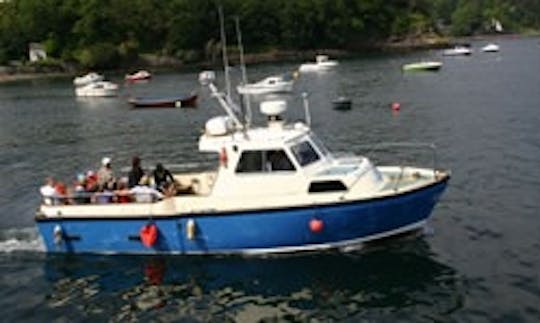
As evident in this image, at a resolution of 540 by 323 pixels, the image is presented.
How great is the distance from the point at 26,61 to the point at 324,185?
133 metres

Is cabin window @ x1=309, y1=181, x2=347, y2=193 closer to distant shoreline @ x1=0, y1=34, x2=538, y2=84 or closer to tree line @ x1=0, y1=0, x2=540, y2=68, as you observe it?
distant shoreline @ x1=0, y1=34, x2=538, y2=84

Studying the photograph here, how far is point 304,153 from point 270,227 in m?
2.41

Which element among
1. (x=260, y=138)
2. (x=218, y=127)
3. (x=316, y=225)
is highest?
(x=218, y=127)

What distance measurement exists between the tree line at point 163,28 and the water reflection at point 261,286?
121073 mm

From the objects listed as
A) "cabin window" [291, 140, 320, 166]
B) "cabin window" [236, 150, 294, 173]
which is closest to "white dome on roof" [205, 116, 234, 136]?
"cabin window" [236, 150, 294, 173]

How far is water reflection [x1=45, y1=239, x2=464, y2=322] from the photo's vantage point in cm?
1855

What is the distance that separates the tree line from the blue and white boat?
120m

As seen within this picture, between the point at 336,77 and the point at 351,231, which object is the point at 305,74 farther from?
the point at 351,231

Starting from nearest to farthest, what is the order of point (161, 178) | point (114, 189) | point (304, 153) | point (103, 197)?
point (304, 153)
point (103, 197)
point (161, 178)
point (114, 189)

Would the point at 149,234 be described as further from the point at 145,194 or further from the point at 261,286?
the point at 261,286

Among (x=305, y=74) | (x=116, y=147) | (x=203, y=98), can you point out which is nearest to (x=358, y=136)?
(x=116, y=147)

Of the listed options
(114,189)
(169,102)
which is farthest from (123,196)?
(169,102)

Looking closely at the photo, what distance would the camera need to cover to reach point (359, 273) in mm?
20312

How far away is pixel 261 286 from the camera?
20125 mm
